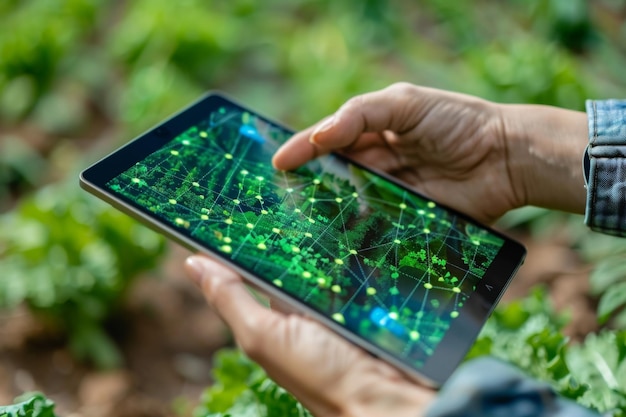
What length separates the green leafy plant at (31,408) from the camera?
1.28 m

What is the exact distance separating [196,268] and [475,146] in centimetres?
77

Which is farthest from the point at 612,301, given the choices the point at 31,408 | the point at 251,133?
the point at 31,408

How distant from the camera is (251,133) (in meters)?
1.67

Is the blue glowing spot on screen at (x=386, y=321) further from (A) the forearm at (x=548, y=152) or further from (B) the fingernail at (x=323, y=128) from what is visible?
(A) the forearm at (x=548, y=152)

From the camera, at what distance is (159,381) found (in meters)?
2.13

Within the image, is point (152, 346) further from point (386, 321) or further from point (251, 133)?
point (386, 321)

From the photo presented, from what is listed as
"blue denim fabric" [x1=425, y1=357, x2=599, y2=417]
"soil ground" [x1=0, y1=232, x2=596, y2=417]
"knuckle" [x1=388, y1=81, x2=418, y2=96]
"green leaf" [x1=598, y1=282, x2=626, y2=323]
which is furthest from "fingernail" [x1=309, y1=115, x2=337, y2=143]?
"soil ground" [x1=0, y1=232, x2=596, y2=417]

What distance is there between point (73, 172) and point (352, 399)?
183 centimetres

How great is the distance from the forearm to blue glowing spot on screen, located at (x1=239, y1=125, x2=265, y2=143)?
0.59 m

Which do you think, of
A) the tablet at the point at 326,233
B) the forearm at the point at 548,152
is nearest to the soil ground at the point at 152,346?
the forearm at the point at 548,152

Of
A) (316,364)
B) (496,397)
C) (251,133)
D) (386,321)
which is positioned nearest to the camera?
(496,397)

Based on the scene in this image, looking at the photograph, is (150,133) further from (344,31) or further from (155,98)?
(344,31)

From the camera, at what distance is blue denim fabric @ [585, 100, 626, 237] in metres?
1.50
